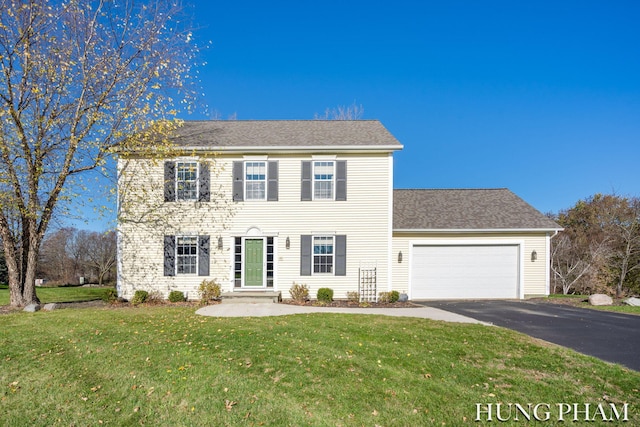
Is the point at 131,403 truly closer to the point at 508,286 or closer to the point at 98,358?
the point at 98,358

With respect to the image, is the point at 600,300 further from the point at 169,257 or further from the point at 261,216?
the point at 169,257

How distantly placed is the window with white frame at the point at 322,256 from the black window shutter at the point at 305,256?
0.63ft

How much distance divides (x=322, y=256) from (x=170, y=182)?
6.25 metres

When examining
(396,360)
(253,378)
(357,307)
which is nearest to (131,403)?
(253,378)

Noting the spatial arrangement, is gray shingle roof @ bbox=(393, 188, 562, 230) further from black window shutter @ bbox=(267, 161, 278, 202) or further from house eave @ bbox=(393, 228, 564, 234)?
black window shutter @ bbox=(267, 161, 278, 202)

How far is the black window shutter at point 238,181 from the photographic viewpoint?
42.7 ft

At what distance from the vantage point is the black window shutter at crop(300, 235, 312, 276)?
12.9m

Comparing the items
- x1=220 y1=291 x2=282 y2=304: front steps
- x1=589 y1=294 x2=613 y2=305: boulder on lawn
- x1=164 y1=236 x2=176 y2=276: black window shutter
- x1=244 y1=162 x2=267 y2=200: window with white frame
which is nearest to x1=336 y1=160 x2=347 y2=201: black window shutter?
x1=244 y1=162 x2=267 y2=200: window with white frame

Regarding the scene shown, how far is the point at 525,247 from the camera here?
547 inches

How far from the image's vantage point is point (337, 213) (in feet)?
42.9

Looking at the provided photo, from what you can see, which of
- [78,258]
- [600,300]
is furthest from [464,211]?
[78,258]

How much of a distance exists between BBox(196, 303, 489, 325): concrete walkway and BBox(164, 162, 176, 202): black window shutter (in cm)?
446

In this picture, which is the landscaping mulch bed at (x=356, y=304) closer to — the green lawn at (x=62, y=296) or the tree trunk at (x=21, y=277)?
the tree trunk at (x=21, y=277)

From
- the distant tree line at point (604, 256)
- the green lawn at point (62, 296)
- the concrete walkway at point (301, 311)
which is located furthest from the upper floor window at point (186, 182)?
the distant tree line at point (604, 256)
